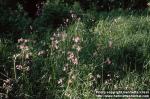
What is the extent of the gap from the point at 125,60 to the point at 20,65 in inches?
66.3

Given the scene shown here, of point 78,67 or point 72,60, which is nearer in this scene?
point 72,60

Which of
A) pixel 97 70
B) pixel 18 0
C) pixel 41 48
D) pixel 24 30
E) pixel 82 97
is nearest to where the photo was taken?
pixel 82 97

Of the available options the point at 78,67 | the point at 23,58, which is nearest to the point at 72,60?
the point at 78,67

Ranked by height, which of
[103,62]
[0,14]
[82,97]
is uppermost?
[0,14]

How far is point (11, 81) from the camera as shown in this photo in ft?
15.8

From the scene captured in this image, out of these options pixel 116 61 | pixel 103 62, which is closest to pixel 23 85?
pixel 103 62

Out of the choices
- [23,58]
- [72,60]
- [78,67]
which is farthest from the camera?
[23,58]

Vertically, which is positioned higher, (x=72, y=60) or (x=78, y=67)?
(x=72, y=60)

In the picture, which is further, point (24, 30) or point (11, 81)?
point (24, 30)

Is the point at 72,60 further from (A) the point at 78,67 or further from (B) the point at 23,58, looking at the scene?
(B) the point at 23,58

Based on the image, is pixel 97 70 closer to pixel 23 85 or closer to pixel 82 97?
pixel 82 97

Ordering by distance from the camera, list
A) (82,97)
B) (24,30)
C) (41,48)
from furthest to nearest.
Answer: (24,30) → (41,48) → (82,97)

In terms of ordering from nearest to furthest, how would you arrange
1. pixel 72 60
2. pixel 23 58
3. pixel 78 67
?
1. pixel 72 60
2. pixel 78 67
3. pixel 23 58

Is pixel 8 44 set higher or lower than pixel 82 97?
higher
